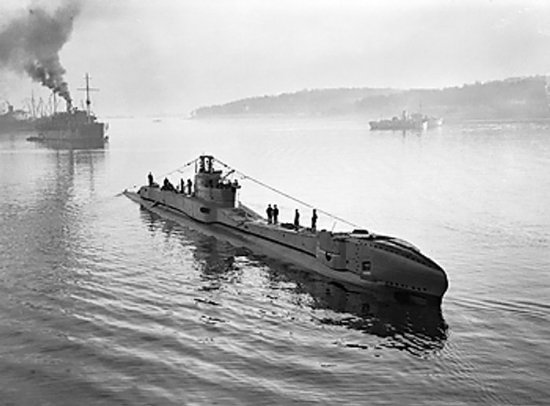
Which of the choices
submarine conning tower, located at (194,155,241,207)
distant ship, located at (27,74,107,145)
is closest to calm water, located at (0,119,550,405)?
submarine conning tower, located at (194,155,241,207)

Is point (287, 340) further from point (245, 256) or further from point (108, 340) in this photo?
point (245, 256)

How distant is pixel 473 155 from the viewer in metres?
116

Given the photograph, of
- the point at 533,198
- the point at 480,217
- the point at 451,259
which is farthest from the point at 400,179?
the point at 451,259

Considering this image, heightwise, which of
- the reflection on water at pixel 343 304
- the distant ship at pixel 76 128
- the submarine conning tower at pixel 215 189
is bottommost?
the reflection on water at pixel 343 304

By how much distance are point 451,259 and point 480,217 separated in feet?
52.4

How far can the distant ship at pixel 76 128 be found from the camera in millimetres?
154500

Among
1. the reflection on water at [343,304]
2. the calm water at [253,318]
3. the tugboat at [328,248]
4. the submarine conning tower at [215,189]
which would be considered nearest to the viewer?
the calm water at [253,318]

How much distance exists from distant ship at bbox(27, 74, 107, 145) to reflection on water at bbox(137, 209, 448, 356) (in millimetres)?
120815

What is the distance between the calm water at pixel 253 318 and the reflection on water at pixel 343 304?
123 mm

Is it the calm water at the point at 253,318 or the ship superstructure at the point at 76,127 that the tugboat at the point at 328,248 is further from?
the ship superstructure at the point at 76,127

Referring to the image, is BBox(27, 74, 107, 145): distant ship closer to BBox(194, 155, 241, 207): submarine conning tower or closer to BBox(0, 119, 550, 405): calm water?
BBox(0, 119, 550, 405): calm water

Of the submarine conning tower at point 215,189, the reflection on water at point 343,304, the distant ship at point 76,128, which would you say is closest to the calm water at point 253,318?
the reflection on water at point 343,304

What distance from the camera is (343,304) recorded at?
1208 inches

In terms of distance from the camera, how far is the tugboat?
31.0m
